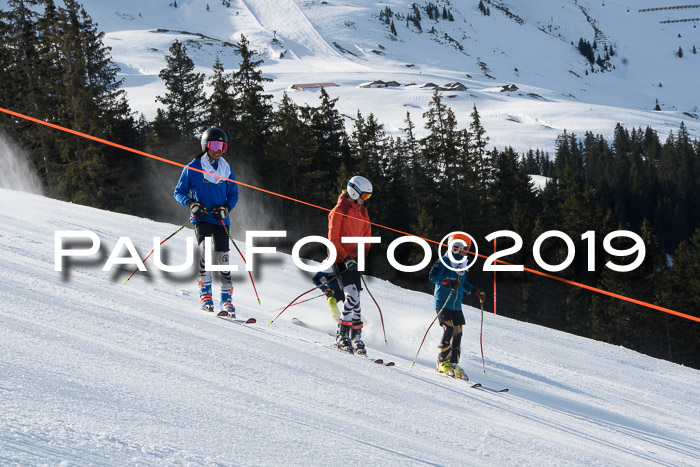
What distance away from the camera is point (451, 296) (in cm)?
810

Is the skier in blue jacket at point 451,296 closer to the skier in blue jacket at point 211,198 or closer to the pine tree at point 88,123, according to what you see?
the skier in blue jacket at point 211,198

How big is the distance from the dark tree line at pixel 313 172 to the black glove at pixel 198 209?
29186 mm

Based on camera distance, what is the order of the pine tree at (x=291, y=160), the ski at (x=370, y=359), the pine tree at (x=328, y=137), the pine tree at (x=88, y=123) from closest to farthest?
the ski at (x=370, y=359), the pine tree at (x=88, y=123), the pine tree at (x=291, y=160), the pine tree at (x=328, y=137)

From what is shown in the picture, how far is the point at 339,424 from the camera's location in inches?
157

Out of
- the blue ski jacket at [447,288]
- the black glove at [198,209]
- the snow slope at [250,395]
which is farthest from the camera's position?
the blue ski jacket at [447,288]

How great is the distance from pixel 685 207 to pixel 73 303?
346ft

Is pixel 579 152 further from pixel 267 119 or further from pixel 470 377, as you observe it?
pixel 470 377

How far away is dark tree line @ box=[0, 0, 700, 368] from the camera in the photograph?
3759cm

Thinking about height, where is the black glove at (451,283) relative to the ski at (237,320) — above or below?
above

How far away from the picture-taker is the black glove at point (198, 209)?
734 cm

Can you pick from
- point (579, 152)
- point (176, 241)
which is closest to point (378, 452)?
point (176, 241)

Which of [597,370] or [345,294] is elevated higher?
[345,294]

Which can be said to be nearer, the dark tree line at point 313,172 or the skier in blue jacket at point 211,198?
the skier in blue jacket at point 211,198

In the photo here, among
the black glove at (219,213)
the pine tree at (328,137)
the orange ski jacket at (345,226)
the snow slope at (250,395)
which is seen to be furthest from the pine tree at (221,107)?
the orange ski jacket at (345,226)
